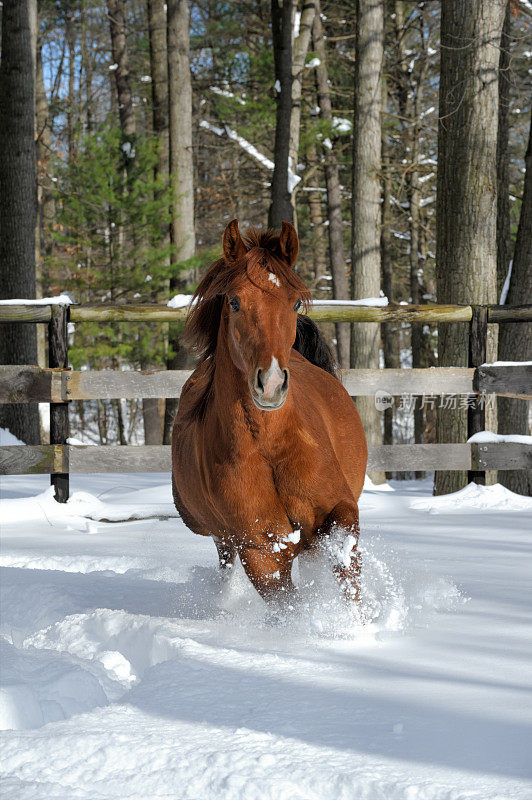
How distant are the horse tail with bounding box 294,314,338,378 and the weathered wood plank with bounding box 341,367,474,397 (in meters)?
2.00

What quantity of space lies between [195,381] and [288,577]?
3.36 feet

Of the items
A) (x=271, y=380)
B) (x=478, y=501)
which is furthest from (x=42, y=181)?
(x=271, y=380)

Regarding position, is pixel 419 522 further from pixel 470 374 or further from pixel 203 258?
pixel 203 258

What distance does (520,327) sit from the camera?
8.81m

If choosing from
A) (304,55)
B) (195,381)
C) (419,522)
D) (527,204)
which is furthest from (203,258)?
(195,381)

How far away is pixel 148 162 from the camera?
13711 mm

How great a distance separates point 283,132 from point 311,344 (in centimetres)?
898

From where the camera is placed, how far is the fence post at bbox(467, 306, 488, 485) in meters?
6.29

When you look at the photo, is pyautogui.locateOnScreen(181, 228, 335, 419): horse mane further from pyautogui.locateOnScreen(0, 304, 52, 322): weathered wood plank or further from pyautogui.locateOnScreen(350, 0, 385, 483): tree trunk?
pyautogui.locateOnScreen(350, 0, 385, 483): tree trunk

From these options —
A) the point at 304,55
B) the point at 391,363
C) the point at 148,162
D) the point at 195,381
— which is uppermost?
the point at 304,55

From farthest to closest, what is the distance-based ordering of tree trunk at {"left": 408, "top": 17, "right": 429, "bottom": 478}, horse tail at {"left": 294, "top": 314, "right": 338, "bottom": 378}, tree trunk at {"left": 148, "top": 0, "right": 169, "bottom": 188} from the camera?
1. tree trunk at {"left": 408, "top": 17, "right": 429, "bottom": 478}
2. tree trunk at {"left": 148, "top": 0, "right": 169, "bottom": 188}
3. horse tail at {"left": 294, "top": 314, "right": 338, "bottom": 378}

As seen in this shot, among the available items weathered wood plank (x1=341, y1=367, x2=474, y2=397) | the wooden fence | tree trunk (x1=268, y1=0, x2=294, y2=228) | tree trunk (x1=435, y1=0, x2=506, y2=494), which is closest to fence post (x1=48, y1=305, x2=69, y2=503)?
the wooden fence

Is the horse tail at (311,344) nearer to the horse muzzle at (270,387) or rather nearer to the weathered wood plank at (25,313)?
the horse muzzle at (270,387)

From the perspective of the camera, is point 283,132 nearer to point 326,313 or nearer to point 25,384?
point 326,313
